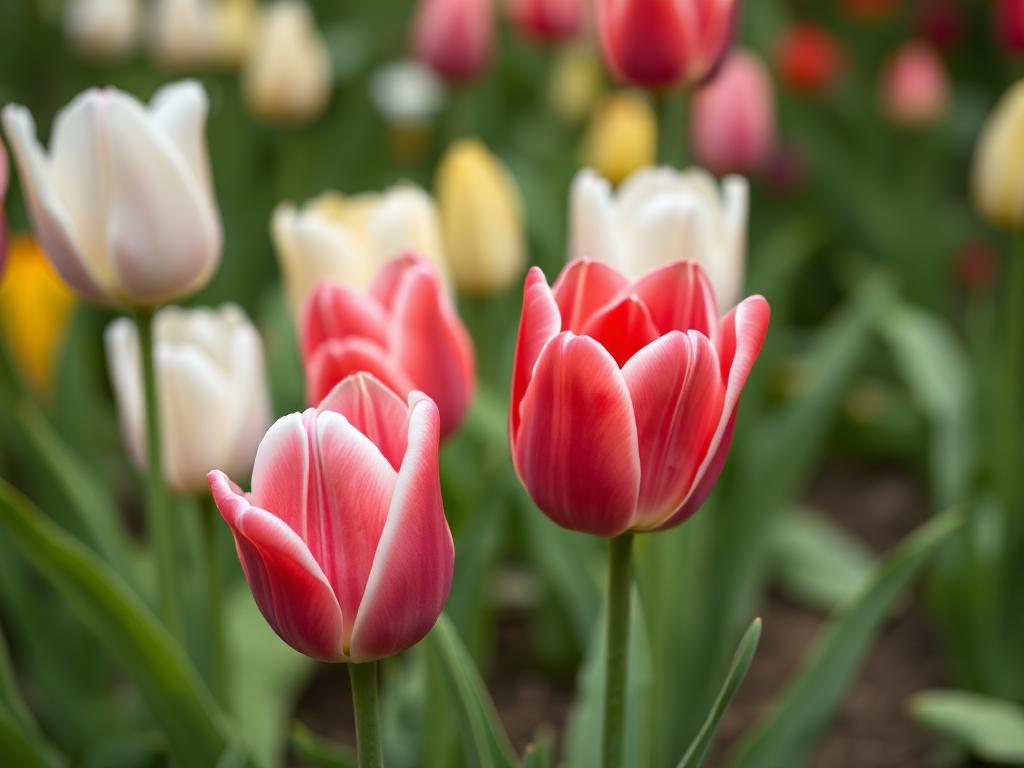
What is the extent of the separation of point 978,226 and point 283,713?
213cm

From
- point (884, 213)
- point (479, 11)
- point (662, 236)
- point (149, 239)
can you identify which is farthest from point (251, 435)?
point (884, 213)

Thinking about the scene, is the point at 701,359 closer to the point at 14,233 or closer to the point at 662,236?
the point at 662,236

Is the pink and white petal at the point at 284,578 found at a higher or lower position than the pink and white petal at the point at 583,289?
lower

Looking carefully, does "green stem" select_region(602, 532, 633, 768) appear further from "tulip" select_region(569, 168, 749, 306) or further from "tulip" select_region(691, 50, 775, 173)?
"tulip" select_region(691, 50, 775, 173)

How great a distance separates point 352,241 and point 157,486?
27 cm

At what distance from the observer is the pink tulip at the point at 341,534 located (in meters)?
0.66

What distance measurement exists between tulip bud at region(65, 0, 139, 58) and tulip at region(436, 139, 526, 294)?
4.07 ft

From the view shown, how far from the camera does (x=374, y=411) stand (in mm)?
736

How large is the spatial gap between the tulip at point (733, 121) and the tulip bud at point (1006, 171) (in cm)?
63

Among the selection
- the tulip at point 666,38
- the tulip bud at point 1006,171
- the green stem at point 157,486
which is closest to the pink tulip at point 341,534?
the green stem at point 157,486

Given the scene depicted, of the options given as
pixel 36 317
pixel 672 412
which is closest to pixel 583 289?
pixel 672 412

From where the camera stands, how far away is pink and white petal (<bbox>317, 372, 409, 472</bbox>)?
0.73 metres

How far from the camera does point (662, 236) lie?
1.05 m

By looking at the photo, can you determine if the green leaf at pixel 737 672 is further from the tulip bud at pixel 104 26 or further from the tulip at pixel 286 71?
the tulip bud at pixel 104 26
